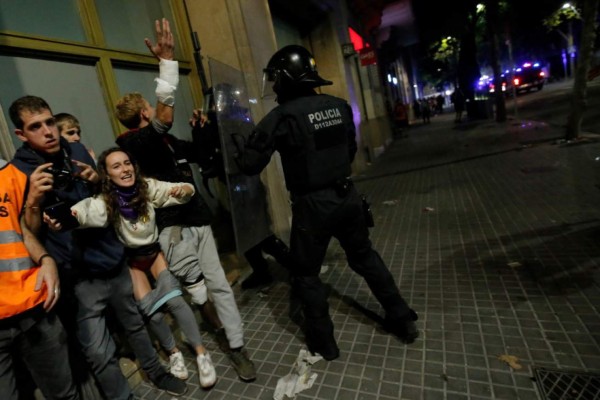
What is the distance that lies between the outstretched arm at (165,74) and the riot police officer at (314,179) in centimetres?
57

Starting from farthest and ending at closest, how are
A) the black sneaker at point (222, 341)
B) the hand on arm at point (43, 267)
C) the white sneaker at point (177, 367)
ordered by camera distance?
the black sneaker at point (222, 341) < the white sneaker at point (177, 367) < the hand on arm at point (43, 267)

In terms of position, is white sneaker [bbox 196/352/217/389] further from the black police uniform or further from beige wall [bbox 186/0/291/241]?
beige wall [bbox 186/0/291/241]

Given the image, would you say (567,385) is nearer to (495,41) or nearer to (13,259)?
(13,259)

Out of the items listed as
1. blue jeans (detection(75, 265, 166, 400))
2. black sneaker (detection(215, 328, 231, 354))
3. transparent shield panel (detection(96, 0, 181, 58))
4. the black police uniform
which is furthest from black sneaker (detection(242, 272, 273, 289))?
transparent shield panel (detection(96, 0, 181, 58))

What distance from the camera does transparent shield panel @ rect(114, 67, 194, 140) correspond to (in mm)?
3857

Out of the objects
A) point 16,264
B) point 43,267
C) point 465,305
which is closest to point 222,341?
point 43,267

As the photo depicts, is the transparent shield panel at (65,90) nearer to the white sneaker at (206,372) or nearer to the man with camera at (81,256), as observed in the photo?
the man with camera at (81,256)

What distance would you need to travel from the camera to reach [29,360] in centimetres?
201

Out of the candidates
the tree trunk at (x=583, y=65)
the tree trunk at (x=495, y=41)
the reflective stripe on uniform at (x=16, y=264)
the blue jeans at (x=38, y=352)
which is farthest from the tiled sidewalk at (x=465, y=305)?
the tree trunk at (x=495, y=41)

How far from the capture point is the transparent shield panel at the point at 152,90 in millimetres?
3857

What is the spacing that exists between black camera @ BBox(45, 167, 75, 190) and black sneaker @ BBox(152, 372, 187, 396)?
1521 millimetres

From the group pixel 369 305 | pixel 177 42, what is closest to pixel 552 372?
pixel 369 305

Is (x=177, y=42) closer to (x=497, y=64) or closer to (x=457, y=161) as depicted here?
(x=457, y=161)

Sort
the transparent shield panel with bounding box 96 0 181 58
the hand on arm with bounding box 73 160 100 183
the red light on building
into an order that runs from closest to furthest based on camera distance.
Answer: the hand on arm with bounding box 73 160 100 183 → the transparent shield panel with bounding box 96 0 181 58 → the red light on building
